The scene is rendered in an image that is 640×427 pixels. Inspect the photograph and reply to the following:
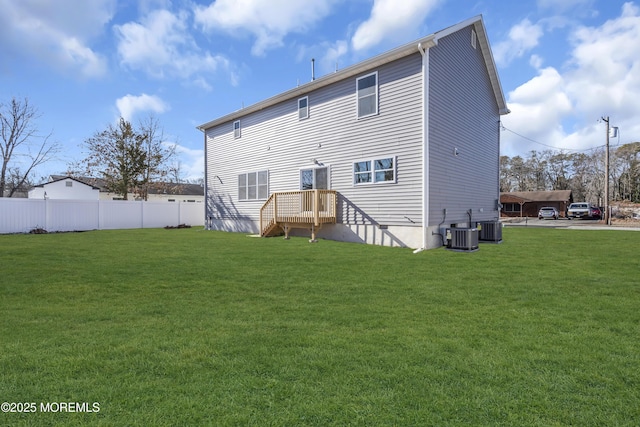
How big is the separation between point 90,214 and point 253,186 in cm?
941

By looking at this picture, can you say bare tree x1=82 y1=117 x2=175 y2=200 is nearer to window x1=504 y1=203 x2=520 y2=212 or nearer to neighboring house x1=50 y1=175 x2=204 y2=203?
neighboring house x1=50 y1=175 x2=204 y2=203

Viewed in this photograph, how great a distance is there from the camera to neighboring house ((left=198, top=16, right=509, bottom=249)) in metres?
9.77

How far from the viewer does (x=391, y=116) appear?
33.8 feet

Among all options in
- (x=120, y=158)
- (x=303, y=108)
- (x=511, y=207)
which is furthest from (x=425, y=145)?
(x=511, y=207)

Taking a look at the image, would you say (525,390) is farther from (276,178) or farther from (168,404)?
(276,178)

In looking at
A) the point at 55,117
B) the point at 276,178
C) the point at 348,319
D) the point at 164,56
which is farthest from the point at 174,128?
the point at 348,319

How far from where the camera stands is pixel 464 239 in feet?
30.2

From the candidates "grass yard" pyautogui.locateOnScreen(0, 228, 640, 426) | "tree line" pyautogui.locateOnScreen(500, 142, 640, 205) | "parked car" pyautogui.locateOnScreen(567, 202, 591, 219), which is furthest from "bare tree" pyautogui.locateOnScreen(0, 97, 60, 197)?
"tree line" pyautogui.locateOnScreen(500, 142, 640, 205)

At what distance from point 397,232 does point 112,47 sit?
40.9 feet

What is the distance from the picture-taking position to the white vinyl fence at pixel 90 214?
15.3 m

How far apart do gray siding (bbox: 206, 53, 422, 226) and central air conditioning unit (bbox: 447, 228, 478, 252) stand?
1062 mm

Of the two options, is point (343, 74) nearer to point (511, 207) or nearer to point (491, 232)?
point (491, 232)

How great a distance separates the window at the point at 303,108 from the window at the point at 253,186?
111 inches

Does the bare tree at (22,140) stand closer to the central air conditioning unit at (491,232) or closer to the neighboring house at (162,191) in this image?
the neighboring house at (162,191)
